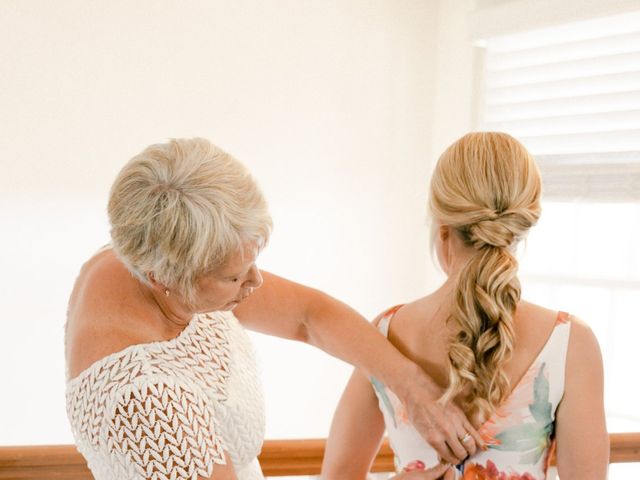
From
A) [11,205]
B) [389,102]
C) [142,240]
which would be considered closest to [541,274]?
[389,102]

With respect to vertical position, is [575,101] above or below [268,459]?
above

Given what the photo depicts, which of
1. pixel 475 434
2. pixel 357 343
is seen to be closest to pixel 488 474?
pixel 475 434

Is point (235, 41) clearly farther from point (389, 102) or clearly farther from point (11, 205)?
point (11, 205)

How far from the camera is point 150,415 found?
46.3 inches

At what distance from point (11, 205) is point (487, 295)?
2430mm

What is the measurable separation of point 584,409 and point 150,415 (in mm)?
702

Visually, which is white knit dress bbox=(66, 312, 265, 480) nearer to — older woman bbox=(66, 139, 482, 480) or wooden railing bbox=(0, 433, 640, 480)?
older woman bbox=(66, 139, 482, 480)

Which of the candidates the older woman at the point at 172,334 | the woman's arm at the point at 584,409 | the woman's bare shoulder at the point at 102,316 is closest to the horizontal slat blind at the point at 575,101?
the woman's arm at the point at 584,409

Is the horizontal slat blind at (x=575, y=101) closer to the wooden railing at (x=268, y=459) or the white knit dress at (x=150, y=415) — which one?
the wooden railing at (x=268, y=459)

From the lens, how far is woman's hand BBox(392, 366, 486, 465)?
137 centimetres

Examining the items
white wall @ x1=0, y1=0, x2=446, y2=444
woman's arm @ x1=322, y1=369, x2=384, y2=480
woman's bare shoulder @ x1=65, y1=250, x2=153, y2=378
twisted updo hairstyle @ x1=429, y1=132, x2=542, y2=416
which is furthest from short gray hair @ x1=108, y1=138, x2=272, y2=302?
white wall @ x1=0, y1=0, x2=446, y2=444

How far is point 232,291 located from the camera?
1.28m

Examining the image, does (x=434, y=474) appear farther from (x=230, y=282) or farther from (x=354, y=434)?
(x=230, y=282)

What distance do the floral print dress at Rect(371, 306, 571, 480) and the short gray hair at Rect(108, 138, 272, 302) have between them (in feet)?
1.72
